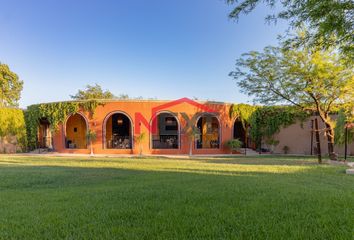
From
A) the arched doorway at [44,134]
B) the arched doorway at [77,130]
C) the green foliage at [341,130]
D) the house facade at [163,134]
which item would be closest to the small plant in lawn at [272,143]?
the house facade at [163,134]

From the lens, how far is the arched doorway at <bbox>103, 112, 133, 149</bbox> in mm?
18969

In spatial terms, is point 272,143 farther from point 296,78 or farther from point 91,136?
point 91,136

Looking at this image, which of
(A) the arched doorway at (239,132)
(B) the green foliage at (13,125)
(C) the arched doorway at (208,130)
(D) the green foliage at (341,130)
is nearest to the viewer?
(D) the green foliage at (341,130)

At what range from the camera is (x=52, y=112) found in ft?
62.6

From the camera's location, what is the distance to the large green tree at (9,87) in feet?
99.9

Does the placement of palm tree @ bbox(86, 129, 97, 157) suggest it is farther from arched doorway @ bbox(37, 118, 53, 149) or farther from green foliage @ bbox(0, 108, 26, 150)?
green foliage @ bbox(0, 108, 26, 150)

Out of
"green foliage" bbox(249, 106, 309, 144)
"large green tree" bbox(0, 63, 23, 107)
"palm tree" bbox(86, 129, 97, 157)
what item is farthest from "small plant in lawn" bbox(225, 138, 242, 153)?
"large green tree" bbox(0, 63, 23, 107)

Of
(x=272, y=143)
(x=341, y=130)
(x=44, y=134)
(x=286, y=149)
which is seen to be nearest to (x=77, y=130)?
(x=44, y=134)

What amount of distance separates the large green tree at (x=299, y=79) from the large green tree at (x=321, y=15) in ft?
26.9

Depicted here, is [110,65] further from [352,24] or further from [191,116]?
[352,24]

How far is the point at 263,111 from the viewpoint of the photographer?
2098cm

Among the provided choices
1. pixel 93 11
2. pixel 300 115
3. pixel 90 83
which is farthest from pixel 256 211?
pixel 90 83

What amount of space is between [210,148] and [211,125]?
2793mm

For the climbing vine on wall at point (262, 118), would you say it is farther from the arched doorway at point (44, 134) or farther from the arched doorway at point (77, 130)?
the arched doorway at point (44, 134)
